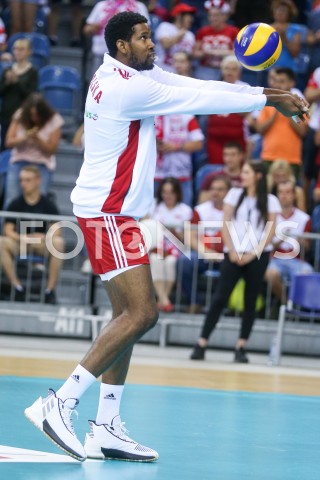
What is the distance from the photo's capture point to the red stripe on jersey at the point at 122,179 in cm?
608

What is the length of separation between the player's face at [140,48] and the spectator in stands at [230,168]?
23.4 ft

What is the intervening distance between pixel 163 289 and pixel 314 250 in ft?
5.96

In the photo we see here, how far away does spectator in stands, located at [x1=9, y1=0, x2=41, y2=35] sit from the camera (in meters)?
16.8

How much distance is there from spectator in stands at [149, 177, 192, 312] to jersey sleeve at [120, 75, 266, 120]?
6.35 m

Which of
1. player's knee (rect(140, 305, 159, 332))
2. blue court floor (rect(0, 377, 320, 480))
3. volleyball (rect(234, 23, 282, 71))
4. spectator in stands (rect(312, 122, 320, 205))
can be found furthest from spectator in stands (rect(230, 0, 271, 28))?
player's knee (rect(140, 305, 159, 332))

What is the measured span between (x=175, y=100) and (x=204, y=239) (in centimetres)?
662

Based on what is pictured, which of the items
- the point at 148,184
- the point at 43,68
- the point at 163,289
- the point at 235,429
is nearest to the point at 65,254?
the point at 163,289

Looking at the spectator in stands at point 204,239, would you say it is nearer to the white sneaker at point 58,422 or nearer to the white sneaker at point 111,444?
the white sneaker at point 111,444

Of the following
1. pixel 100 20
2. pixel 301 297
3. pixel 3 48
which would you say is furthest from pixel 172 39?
pixel 301 297

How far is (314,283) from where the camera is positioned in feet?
38.4

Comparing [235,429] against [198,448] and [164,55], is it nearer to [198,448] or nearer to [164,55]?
[198,448]

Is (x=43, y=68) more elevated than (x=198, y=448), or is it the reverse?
(x=43, y=68)

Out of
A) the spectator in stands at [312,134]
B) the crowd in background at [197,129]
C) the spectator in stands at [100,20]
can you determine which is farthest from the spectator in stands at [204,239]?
the spectator in stands at [100,20]

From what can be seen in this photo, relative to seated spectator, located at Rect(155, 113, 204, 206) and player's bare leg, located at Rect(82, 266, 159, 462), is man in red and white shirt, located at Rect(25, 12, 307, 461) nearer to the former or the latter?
player's bare leg, located at Rect(82, 266, 159, 462)
